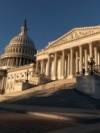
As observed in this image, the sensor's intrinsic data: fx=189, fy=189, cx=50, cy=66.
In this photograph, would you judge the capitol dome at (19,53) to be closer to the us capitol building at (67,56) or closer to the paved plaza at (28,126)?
the us capitol building at (67,56)

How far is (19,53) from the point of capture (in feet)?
486

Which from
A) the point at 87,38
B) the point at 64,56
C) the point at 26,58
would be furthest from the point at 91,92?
the point at 26,58

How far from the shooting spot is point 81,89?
37.0 m

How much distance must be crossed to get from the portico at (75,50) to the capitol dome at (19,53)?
69689 mm

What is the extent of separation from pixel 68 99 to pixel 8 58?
12508 cm

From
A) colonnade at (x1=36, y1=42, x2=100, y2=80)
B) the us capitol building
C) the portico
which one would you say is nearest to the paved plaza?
the us capitol building

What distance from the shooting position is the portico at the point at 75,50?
6226cm

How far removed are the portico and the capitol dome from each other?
229 ft

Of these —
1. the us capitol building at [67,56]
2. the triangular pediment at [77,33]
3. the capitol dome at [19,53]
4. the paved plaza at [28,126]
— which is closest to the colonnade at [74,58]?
the us capitol building at [67,56]

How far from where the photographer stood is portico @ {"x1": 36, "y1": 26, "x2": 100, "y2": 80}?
62263mm

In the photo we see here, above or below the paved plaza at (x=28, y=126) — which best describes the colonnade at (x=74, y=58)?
above

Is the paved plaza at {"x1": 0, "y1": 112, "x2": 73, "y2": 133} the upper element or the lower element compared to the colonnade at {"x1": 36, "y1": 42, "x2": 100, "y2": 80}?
lower

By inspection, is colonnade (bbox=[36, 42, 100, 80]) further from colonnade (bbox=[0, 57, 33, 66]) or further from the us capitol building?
colonnade (bbox=[0, 57, 33, 66])

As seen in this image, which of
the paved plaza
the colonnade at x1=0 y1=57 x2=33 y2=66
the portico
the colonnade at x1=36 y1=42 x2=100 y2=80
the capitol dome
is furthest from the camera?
the capitol dome
